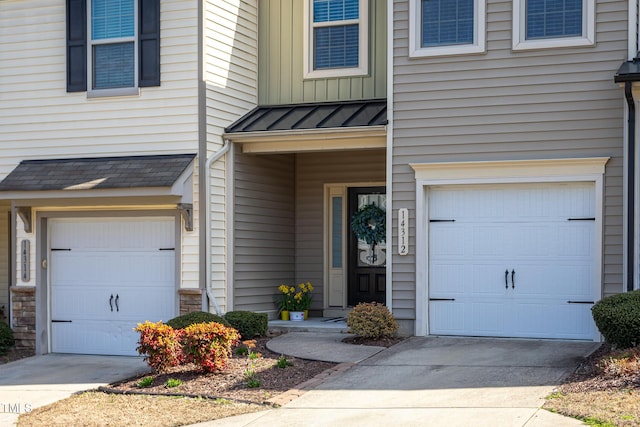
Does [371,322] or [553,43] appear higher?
[553,43]

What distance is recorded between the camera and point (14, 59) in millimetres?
14953

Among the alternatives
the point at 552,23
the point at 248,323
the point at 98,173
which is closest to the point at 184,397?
the point at 248,323

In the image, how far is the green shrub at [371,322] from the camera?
12758 mm

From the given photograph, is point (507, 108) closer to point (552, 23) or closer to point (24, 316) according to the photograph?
point (552, 23)

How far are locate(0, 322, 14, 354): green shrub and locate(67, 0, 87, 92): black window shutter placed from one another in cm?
381

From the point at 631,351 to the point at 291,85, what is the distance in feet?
24.1

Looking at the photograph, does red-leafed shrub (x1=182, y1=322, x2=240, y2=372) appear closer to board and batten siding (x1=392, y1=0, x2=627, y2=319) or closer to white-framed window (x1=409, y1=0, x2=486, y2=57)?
board and batten siding (x1=392, y1=0, x2=627, y2=319)

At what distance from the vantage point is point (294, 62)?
15.3m

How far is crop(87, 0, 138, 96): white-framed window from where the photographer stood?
14.2 m

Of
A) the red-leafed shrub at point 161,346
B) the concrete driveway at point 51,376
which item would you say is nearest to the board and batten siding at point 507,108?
the red-leafed shrub at point 161,346

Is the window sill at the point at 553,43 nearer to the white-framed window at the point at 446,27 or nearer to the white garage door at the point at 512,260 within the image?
the white-framed window at the point at 446,27

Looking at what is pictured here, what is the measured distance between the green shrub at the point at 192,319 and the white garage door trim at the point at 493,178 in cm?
286

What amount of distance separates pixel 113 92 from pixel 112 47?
0.70m

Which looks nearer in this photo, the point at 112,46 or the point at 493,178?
the point at 493,178
